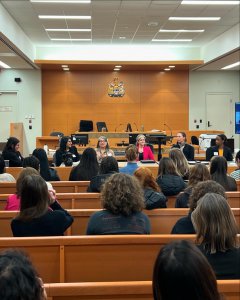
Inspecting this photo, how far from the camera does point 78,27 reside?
1107 centimetres

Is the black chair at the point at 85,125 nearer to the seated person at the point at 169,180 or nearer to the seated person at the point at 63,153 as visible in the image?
the seated person at the point at 63,153

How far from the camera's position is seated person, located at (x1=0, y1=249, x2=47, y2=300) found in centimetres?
100

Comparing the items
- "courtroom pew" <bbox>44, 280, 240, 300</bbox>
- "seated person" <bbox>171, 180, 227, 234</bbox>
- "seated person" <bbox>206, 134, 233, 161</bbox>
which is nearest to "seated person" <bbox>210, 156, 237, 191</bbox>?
"seated person" <bbox>171, 180, 227, 234</bbox>

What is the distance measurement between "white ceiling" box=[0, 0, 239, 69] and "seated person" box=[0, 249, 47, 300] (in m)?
8.07

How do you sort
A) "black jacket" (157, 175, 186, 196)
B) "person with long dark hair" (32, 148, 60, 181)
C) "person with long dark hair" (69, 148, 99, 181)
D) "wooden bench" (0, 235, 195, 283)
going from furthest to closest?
"person with long dark hair" (32, 148, 60, 181) < "person with long dark hair" (69, 148, 99, 181) < "black jacket" (157, 175, 186, 196) < "wooden bench" (0, 235, 195, 283)

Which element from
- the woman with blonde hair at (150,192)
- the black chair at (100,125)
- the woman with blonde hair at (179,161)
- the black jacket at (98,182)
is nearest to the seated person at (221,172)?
the woman with blonde hair at (179,161)

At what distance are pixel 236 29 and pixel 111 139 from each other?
4.80m

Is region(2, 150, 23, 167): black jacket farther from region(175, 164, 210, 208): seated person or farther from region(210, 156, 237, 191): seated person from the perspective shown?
region(175, 164, 210, 208): seated person

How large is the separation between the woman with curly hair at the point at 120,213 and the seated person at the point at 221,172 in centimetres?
184

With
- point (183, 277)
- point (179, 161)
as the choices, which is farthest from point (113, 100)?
point (183, 277)

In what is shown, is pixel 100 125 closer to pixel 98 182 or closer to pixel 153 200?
pixel 98 182

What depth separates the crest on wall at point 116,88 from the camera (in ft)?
51.3

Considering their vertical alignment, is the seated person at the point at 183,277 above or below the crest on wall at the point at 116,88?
below

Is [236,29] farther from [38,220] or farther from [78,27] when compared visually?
[38,220]
